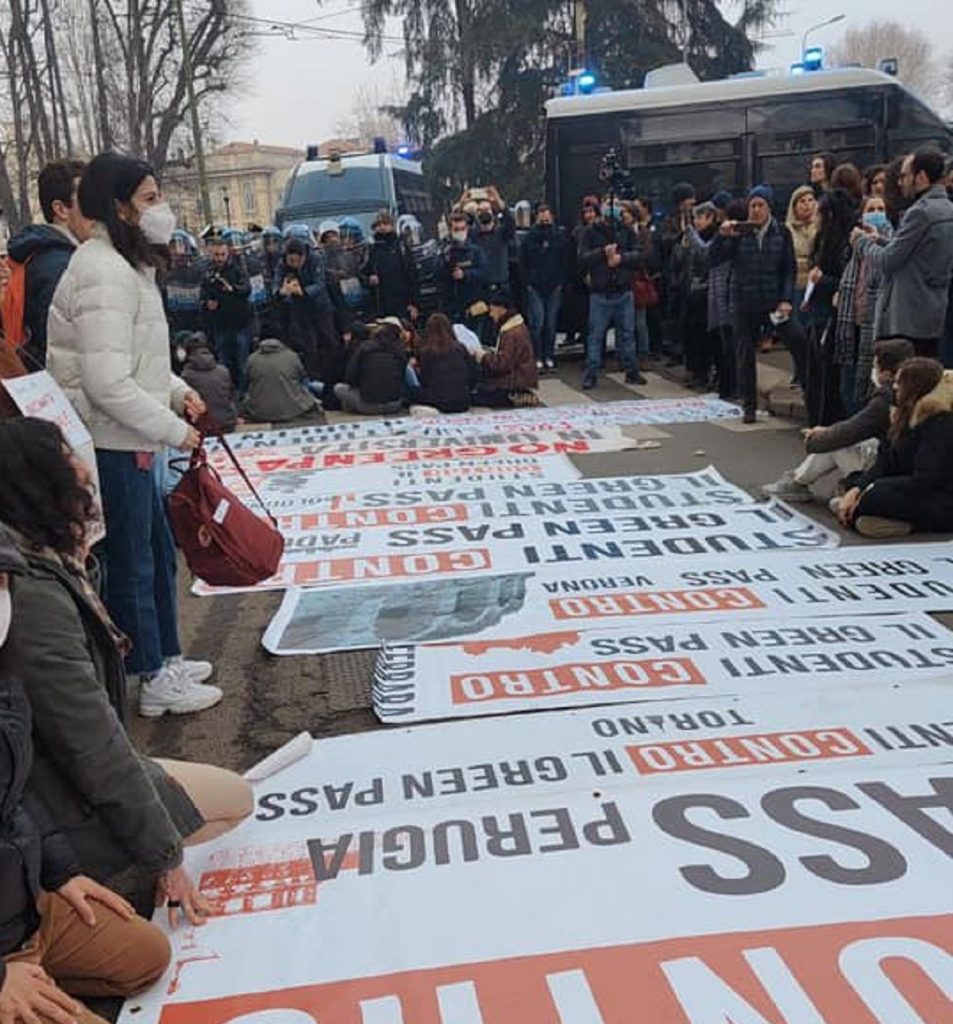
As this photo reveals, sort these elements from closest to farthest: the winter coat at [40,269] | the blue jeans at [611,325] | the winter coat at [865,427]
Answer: the winter coat at [40,269]
the winter coat at [865,427]
the blue jeans at [611,325]

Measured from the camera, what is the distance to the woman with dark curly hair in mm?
2312

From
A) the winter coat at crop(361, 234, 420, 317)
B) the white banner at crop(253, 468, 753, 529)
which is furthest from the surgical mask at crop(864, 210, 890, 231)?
the winter coat at crop(361, 234, 420, 317)

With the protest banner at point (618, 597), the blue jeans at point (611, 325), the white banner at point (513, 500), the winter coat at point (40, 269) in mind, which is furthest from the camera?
the blue jeans at point (611, 325)

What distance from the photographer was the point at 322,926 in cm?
258

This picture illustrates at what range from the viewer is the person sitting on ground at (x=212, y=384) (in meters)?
9.26

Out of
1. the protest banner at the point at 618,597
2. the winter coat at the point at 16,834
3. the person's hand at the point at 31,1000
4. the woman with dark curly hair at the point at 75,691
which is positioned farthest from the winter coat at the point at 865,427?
the person's hand at the point at 31,1000

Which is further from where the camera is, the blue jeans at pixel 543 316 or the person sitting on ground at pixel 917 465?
the blue jeans at pixel 543 316

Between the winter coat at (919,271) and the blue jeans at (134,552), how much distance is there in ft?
14.5

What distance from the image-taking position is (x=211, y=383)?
9.30 m

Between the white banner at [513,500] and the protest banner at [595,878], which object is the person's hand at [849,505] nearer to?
the white banner at [513,500]

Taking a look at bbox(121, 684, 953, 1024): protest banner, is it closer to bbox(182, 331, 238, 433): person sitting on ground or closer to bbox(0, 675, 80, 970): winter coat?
bbox(0, 675, 80, 970): winter coat

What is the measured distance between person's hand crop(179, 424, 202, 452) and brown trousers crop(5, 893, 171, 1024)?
169cm

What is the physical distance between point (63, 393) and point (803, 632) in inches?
108

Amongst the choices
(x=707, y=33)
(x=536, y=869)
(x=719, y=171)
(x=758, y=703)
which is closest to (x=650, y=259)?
(x=719, y=171)
